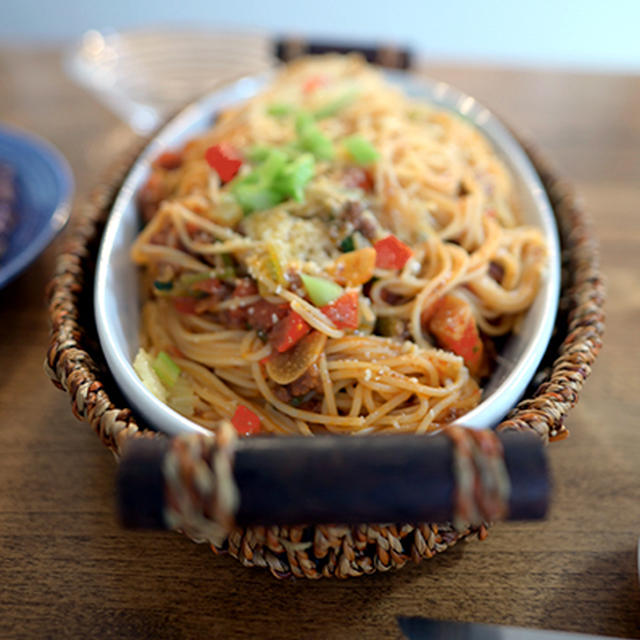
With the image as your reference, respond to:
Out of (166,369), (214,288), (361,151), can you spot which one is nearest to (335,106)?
(361,151)

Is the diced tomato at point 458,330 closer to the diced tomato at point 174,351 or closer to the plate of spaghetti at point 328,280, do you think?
the plate of spaghetti at point 328,280

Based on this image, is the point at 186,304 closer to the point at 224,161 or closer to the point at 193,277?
the point at 193,277

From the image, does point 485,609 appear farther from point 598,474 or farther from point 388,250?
point 388,250

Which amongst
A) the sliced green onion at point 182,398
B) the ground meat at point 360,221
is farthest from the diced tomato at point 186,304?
the ground meat at point 360,221

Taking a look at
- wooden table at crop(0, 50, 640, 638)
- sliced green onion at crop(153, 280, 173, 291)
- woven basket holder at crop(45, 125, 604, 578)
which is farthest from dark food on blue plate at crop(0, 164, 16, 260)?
sliced green onion at crop(153, 280, 173, 291)

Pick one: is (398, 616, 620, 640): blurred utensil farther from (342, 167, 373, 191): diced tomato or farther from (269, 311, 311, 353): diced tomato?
→ (342, 167, 373, 191): diced tomato
